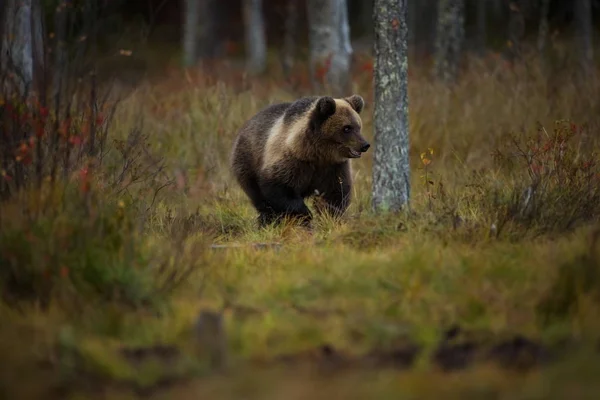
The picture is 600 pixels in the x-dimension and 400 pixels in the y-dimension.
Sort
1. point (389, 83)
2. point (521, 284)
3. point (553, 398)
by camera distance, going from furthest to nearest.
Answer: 1. point (389, 83)
2. point (521, 284)
3. point (553, 398)

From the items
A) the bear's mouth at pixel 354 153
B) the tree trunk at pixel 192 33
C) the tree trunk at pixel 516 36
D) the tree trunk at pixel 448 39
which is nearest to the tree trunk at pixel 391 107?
the bear's mouth at pixel 354 153

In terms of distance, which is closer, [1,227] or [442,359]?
[442,359]

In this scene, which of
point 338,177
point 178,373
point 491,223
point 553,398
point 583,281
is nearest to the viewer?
point 553,398

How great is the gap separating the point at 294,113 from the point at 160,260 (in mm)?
3346

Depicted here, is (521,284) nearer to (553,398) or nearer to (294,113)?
(553,398)

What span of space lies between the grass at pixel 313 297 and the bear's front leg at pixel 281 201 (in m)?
0.59

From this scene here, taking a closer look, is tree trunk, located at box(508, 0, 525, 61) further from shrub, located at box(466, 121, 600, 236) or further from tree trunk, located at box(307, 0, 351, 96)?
shrub, located at box(466, 121, 600, 236)

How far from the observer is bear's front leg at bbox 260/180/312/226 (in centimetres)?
879

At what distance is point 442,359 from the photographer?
4.90m

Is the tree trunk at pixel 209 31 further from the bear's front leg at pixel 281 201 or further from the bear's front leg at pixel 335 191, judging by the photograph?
the bear's front leg at pixel 335 191

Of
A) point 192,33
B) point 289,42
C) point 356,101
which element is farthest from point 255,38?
point 356,101

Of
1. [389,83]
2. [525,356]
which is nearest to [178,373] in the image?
[525,356]

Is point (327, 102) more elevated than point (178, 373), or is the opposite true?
point (327, 102)

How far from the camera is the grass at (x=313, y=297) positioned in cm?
468
